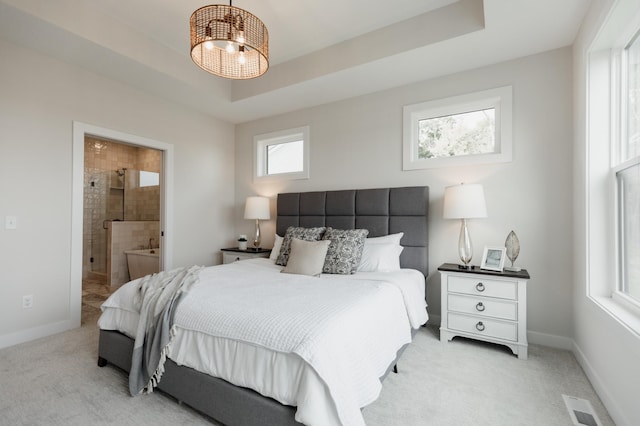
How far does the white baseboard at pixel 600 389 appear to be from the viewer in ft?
5.43

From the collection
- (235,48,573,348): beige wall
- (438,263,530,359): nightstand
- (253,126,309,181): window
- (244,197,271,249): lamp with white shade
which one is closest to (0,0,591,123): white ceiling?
(235,48,573,348): beige wall

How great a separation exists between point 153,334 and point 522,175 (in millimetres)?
3274

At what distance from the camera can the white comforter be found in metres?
1.28

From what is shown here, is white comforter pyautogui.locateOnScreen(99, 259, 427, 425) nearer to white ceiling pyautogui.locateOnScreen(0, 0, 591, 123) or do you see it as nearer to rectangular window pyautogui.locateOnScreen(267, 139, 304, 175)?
white ceiling pyautogui.locateOnScreen(0, 0, 591, 123)

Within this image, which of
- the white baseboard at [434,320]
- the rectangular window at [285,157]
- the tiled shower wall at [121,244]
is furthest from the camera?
the tiled shower wall at [121,244]

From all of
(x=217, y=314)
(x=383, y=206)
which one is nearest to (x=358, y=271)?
(x=383, y=206)

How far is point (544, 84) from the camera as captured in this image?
278cm

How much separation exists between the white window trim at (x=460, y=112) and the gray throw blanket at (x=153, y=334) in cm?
261

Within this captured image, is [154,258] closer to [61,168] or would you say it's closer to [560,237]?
[61,168]

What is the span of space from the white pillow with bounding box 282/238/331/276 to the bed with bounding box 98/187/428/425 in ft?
0.73

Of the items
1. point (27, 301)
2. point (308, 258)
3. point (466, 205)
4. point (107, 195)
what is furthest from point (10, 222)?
point (466, 205)

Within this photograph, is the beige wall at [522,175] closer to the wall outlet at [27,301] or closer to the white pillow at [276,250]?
the white pillow at [276,250]

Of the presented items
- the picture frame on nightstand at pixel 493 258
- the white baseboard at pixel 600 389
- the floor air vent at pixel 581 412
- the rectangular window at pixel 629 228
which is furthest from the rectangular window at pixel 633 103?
the floor air vent at pixel 581 412

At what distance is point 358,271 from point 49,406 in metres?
2.35
